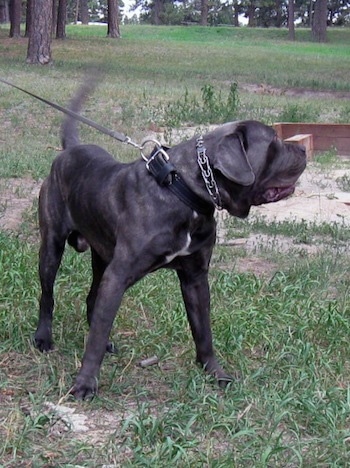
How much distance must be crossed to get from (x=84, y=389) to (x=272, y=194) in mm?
1282

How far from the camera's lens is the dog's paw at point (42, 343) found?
4727mm

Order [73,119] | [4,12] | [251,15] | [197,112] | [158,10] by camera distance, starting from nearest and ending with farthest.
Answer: [73,119] → [197,112] → [4,12] → [251,15] → [158,10]

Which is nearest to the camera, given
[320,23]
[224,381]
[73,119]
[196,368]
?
[224,381]

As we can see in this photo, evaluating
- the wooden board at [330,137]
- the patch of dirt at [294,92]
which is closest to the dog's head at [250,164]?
the wooden board at [330,137]

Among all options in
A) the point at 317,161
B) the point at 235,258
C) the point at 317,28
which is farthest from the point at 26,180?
the point at 317,28

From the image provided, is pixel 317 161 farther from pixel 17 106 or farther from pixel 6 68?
pixel 6 68

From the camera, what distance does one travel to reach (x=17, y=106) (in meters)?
14.5

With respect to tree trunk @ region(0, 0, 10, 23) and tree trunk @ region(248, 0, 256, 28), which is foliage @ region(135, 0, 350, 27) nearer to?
tree trunk @ region(248, 0, 256, 28)

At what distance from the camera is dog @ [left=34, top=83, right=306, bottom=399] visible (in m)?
3.95

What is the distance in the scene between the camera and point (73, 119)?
16.7 ft

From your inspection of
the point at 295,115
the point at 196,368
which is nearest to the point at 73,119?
the point at 196,368

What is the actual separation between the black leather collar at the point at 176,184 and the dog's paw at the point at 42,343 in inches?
50.5

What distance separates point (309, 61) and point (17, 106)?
1691cm

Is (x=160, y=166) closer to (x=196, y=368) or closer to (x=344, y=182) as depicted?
(x=196, y=368)
